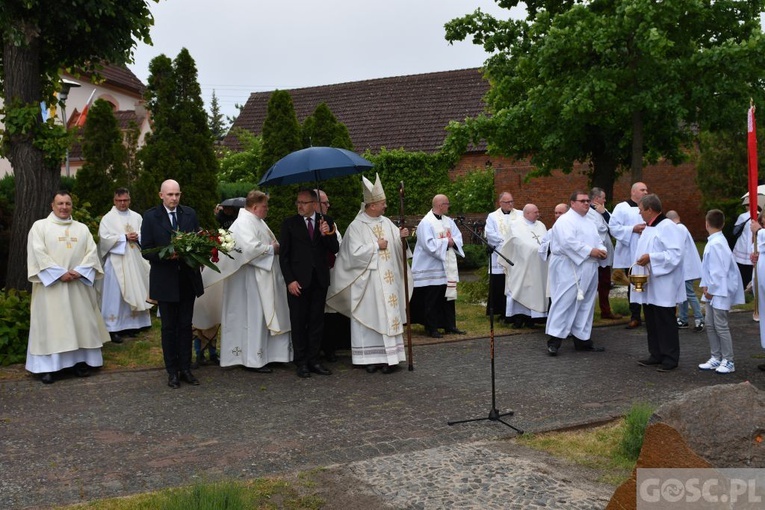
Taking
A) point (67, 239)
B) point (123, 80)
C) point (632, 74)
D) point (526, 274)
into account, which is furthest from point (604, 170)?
point (123, 80)

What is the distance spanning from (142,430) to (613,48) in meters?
13.4

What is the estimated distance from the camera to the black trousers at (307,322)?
949 centimetres

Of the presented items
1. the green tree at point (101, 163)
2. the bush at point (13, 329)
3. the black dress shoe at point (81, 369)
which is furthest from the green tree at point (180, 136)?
the black dress shoe at point (81, 369)

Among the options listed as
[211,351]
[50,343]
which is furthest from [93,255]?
[211,351]

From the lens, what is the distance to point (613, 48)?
17.4 metres

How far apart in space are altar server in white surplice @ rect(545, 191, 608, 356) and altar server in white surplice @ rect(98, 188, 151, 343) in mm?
5834

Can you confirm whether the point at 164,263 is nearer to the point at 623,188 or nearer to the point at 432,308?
the point at 432,308

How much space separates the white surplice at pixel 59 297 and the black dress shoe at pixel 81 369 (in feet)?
0.25

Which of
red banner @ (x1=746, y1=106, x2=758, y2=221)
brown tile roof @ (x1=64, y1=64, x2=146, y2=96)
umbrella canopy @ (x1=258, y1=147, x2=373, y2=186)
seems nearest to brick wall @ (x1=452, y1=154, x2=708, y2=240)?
brown tile roof @ (x1=64, y1=64, x2=146, y2=96)

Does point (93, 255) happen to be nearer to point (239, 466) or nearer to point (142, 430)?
point (142, 430)

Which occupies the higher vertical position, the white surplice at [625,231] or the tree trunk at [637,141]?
the tree trunk at [637,141]

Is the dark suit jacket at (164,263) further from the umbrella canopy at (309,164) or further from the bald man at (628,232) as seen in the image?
the bald man at (628,232)

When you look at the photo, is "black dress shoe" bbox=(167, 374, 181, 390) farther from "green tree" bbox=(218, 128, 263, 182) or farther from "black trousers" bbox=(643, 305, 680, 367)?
"green tree" bbox=(218, 128, 263, 182)

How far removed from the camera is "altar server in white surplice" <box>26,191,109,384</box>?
30.3 ft
